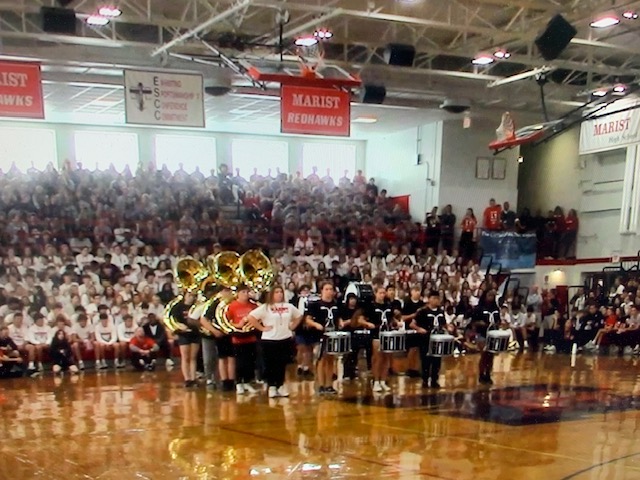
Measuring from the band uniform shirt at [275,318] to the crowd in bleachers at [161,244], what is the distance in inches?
85.7

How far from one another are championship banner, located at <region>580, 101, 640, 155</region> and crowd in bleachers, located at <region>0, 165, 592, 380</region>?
345 cm

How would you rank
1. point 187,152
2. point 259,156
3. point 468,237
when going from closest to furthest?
point 468,237 → point 187,152 → point 259,156

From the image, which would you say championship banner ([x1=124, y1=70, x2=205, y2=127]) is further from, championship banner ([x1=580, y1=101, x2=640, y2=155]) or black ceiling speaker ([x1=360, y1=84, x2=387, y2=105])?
championship banner ([x1=580, y1=101, x2=640, y2=155])

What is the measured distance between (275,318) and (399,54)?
8.29 metres

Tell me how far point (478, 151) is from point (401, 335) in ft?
46.8

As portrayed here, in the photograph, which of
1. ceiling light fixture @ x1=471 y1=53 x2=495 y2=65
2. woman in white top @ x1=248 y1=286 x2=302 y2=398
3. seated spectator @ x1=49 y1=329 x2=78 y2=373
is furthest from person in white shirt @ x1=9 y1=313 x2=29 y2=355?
ceiling light fixture @ x1=471 y1=53 x2=495 y2=65

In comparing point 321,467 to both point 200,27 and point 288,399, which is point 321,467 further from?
point 200,27

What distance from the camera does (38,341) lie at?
13109 millimetres

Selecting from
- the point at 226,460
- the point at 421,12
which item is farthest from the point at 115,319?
the point at 421,12

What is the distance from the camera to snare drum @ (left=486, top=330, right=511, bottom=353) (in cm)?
1129

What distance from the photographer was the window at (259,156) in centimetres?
2667

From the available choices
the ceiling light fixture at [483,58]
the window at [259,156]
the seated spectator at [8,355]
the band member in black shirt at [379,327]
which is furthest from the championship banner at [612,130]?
the seated spectator at [8,355]

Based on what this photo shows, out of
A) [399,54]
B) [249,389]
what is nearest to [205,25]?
[399,54]

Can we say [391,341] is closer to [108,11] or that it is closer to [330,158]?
[108,11]
